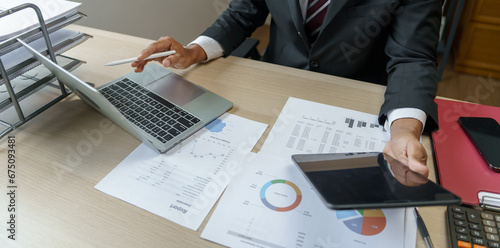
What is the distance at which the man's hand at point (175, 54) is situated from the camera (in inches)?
33.1

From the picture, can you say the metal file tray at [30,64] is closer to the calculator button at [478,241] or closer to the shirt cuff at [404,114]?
the shirt cuff at [404,114]

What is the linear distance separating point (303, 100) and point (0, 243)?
636 millimetres

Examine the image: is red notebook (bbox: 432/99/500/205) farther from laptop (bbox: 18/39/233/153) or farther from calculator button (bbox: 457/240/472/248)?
laptop (bbox: 18/39/233/153)

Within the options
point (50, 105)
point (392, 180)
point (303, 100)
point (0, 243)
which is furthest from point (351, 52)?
point (0, 243)

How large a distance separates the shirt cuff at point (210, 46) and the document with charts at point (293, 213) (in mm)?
376

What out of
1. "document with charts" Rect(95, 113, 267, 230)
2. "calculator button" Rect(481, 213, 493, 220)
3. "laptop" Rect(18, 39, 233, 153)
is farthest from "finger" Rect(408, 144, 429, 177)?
"laptop" Rect(18, 39, 233, 153)

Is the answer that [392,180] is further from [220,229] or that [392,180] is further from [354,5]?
[354,5]

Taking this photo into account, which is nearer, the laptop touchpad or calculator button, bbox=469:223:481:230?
calculator button, bbox=469:223:481:230

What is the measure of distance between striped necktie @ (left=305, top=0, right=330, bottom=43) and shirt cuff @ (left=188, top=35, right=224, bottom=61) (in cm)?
27

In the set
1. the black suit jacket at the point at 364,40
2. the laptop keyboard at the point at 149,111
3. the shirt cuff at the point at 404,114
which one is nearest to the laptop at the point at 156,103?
the laptop keyboard at the point at 149,111

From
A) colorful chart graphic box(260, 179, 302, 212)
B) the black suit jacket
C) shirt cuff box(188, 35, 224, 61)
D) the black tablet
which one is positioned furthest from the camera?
shirt cuff box(188, 35, 224, 61)

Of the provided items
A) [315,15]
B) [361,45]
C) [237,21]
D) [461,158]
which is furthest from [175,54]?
[461,158]

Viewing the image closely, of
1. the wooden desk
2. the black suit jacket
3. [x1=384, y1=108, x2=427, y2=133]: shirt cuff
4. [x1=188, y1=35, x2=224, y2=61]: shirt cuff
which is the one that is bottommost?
the wooden desk

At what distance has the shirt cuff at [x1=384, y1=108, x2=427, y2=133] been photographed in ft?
2.31
